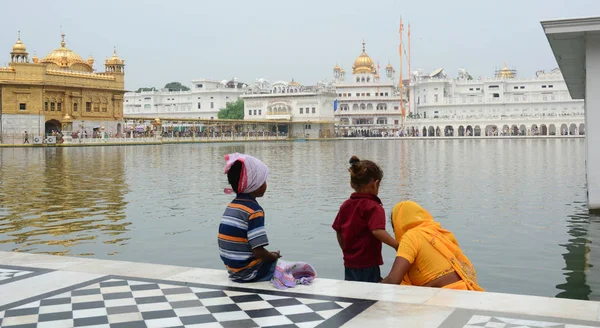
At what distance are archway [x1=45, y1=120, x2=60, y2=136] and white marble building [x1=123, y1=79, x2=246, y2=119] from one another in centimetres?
5067

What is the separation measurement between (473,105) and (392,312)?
96.6 m

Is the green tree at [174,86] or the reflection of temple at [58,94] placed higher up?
the green tree at [174,86]

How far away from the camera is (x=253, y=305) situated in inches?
181

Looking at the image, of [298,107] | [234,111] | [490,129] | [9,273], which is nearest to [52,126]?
[298,107]

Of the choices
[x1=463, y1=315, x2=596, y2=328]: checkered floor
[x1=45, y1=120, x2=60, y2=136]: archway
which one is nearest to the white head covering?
[x1=463, y1=315, x2=596, y2=328]: checkered floor

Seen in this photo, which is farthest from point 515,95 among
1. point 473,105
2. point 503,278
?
point 503,278

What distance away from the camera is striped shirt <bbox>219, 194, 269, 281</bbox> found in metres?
5.10

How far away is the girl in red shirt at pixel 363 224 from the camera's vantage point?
519 cm

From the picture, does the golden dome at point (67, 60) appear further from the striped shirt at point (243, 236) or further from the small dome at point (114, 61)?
the striped shirt at point (243, 236)

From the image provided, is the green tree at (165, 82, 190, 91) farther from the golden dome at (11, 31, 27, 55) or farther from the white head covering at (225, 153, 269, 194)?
the white head covering at (225, 153, 269, 194)

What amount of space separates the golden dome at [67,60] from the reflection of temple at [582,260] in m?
60.1

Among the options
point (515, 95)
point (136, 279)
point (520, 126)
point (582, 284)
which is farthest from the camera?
point (515, 95)

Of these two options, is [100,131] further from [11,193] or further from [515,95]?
[515,95]

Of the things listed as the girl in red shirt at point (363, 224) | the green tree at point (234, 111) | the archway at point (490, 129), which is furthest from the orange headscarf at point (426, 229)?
the green tree at point (234, 111)
